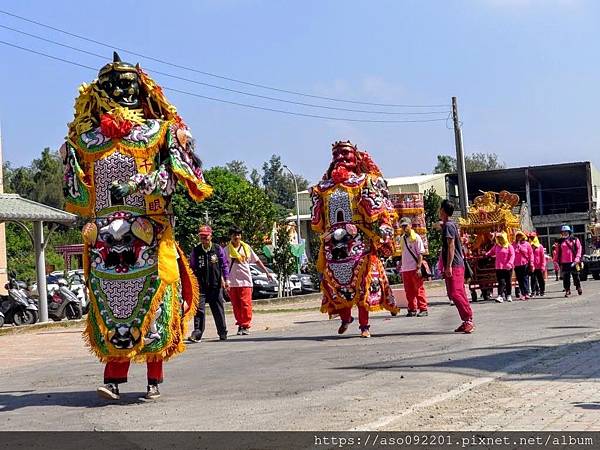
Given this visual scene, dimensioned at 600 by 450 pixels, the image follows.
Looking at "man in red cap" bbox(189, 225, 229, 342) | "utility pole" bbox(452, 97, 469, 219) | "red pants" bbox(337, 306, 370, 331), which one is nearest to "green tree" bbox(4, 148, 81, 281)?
"utility pole" bbox(452, 97, 469, 219)

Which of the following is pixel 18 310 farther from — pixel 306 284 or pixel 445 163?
pixel 445 163

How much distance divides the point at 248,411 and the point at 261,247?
29.6 metres

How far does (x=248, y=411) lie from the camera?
7465 mm

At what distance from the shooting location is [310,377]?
9.30 metres

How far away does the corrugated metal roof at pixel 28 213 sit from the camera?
69.5 ft

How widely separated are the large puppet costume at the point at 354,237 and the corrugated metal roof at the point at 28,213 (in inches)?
377

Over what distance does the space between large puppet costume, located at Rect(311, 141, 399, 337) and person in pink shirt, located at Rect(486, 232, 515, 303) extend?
9.05 m

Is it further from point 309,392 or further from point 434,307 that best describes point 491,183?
point 309,392

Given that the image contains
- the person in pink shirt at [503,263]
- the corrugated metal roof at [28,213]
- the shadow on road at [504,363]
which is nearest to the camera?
the shadow on road at [504,363]

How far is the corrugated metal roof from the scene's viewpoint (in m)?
21.2

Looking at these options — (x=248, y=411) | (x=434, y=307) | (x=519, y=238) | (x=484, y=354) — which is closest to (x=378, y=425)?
(x=248, y=411)

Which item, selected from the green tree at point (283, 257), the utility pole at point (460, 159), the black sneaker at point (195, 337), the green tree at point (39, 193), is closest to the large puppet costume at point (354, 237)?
the black sneaker at point (195, 337)

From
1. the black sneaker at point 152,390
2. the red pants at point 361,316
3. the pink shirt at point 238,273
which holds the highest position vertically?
the pink shirt at point 238,273

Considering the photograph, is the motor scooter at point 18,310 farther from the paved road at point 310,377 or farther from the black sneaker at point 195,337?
the black sneaker at point 195,337
